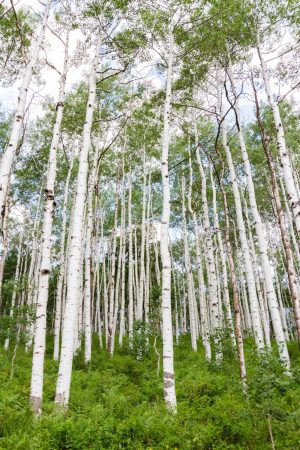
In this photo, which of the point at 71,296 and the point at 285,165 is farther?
the point at 285,165

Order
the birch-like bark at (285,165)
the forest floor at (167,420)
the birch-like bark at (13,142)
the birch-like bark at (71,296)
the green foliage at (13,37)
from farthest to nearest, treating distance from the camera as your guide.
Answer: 1. the green foliage at (13,37)
2. the birch-like bark at (285,165)
3. the birch-like bark at (71,296)
4. the birch-like bark at (13,142)
5. the forest floor at (167,420)

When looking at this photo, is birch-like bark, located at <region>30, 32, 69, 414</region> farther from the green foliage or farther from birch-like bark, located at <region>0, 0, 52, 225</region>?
the green foliage

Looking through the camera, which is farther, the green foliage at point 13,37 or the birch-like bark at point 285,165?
the green foliage at point 13,37

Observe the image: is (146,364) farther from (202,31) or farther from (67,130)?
(202,31)

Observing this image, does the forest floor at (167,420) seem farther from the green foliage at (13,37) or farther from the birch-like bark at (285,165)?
the green foliage at (13,37)

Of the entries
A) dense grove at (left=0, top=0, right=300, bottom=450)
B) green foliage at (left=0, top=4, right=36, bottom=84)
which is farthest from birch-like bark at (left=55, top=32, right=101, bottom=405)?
green foliage at (left=0, top=4, right=36, bottom=84)

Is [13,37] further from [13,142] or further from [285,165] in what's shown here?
[285,165]

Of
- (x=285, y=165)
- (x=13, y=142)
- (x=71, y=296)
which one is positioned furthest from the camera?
(x=285, y=165)

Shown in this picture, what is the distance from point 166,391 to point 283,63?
36.9 feet

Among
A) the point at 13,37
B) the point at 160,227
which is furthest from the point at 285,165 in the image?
the point at 13,37

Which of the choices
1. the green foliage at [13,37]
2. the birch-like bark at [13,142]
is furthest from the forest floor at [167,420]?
the green foliage at [13,37]

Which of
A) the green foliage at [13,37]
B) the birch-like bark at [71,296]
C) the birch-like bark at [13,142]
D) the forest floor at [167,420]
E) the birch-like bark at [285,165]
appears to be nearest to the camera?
the forest floor at [167,420]

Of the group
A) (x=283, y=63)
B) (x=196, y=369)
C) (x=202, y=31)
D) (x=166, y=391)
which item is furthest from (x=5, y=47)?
(x=196, y=369)

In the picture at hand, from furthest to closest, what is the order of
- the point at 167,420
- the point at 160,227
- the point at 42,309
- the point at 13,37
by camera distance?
Answer: the point at 160,227 → the point at 13,37 → the point at 42,309 → the point at 167,420
